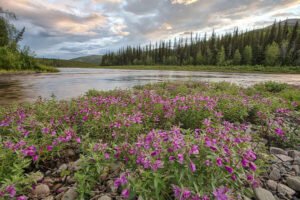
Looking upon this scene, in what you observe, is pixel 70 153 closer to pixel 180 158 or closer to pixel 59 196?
pixel 59 196

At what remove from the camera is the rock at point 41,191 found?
7.03ft

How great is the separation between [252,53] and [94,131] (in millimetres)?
71405

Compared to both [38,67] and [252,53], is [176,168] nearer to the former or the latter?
[38,67]

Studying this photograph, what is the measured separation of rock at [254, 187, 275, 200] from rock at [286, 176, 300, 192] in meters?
0.50

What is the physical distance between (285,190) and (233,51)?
78035mm

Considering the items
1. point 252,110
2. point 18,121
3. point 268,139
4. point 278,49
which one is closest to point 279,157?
point 268,139

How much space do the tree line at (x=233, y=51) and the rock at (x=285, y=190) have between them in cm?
6411

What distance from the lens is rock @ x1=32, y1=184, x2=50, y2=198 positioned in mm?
2142

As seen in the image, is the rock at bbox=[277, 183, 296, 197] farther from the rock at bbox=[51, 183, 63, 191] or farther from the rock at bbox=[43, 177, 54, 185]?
the rock at bbox=[43, 177, 54, 185]

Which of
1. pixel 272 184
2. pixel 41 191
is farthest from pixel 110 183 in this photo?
pixel 272 184

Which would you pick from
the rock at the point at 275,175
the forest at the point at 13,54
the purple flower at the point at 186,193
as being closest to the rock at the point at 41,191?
the purple flower at the point at 186,193

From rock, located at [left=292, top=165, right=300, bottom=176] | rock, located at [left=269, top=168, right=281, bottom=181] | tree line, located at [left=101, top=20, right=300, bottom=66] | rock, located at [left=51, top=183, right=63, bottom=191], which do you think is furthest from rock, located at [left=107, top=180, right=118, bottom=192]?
tree line, located at [left=101, top=20, right=300, bottom=66]

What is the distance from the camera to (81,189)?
76.4 inches

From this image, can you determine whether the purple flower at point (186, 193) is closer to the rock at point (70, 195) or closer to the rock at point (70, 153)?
the rock at point (70, 195)
